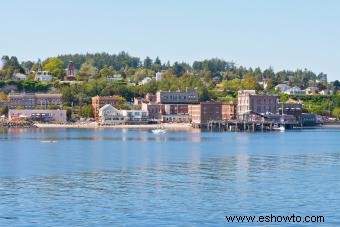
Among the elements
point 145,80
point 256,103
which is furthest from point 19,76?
point 256,103

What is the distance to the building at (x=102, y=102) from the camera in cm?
14025

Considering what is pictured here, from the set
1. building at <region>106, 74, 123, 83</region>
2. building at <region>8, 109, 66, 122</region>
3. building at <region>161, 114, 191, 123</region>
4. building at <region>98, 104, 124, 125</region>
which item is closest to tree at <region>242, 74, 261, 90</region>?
building at <region>106, 74, 123, 83</region>

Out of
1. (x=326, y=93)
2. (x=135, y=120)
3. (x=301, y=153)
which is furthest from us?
(x=326, y=93)

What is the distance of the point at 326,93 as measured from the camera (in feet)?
559

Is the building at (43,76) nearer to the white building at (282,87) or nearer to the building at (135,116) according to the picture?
the building at (135,116)

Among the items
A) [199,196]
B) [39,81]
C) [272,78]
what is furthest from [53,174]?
[272,78]

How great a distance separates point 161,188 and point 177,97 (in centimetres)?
11271

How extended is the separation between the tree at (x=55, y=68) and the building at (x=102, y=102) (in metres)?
30.1

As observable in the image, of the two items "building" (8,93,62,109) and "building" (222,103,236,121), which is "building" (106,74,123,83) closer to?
"building" (8,93,62,109)

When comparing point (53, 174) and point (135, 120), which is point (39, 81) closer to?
A: point (135, 120)

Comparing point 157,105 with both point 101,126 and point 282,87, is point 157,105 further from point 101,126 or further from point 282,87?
point 282,87

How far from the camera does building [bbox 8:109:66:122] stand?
134 metres

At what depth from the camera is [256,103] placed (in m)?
130

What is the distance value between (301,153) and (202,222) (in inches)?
1296
